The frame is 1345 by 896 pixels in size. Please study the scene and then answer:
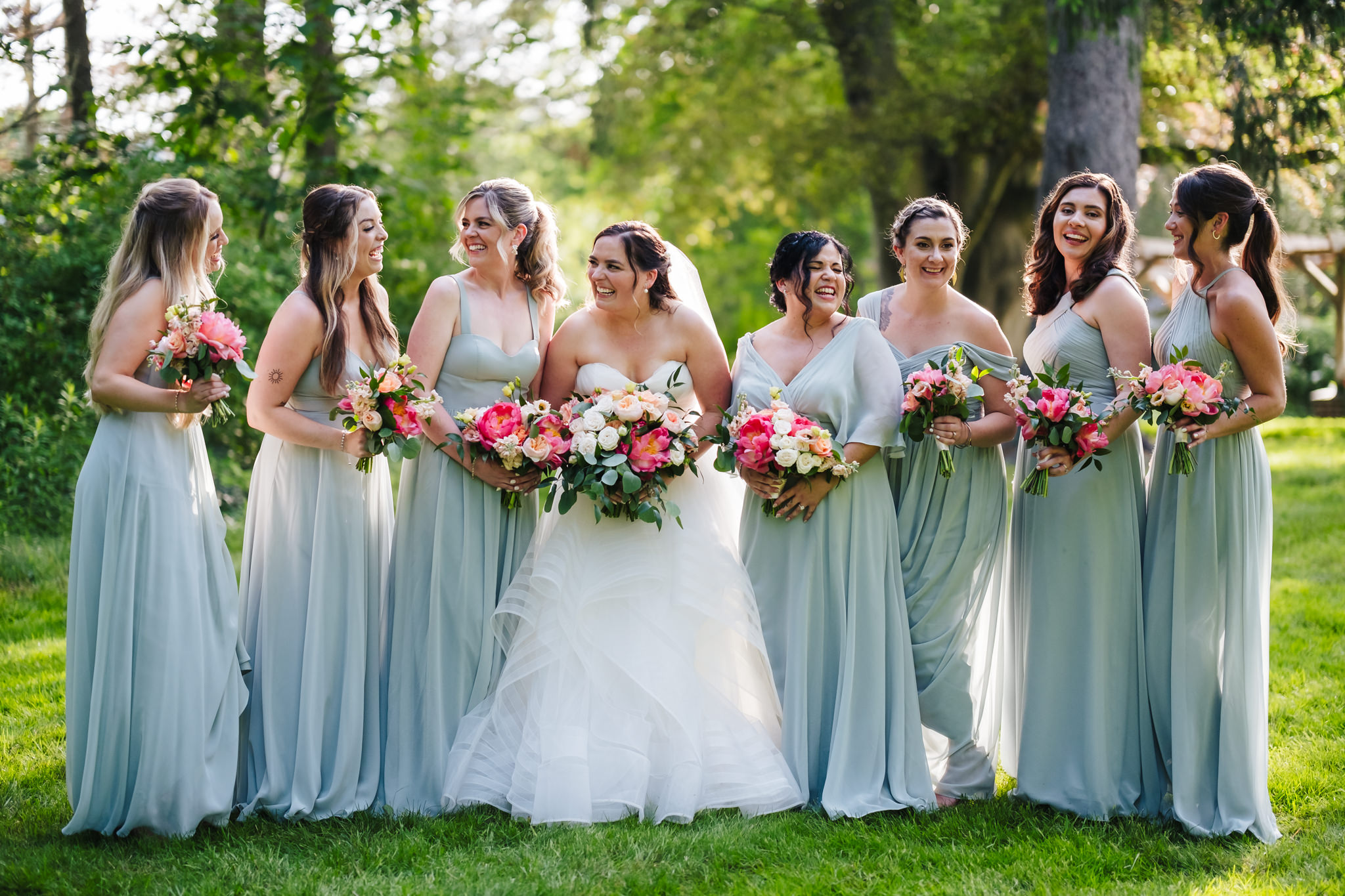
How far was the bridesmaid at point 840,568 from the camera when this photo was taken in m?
4.88

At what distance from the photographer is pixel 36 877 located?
4.13 m

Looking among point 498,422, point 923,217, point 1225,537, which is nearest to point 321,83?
point 498,422

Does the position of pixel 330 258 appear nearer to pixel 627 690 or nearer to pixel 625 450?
pixel 625 450

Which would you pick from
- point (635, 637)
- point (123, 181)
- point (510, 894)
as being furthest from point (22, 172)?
point (510, 894)

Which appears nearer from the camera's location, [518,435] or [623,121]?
[518,435]

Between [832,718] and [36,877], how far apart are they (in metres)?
3.15

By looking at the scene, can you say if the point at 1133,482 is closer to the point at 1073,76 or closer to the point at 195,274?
the point at 195,274

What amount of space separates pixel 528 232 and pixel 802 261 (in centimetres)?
127

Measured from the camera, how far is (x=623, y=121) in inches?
832

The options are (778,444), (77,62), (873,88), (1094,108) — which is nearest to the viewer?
(778,444)

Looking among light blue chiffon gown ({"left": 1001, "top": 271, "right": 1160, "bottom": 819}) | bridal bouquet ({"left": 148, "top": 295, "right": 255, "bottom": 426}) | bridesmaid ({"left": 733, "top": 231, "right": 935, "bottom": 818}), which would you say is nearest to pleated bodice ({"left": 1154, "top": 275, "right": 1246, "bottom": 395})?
light blue chiffon gown ({"left": 1001, "top": 271, "right": 1160, "bottom": 819})

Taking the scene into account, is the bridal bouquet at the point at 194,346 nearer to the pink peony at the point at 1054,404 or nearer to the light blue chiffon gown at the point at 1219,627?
the pink peony at the point at 1054,404

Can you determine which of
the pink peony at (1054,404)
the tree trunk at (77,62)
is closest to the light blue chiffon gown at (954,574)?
the pink peony at (1054,404)

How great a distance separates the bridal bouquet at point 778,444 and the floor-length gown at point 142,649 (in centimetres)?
219
